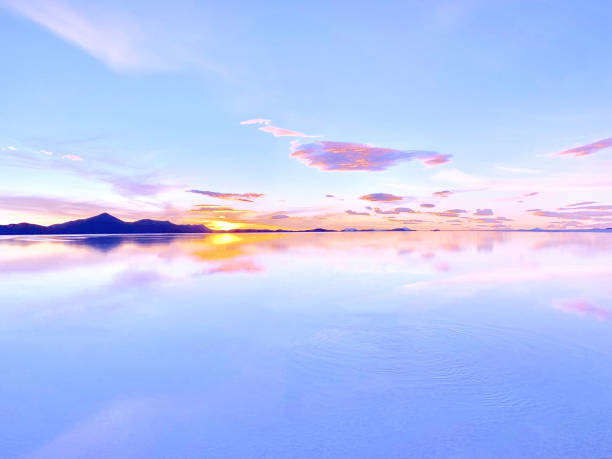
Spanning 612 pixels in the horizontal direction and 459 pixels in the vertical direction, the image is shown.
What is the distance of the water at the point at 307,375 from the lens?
4.23 metres

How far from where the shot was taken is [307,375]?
235 inches

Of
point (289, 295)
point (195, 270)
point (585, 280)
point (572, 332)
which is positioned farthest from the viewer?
point (195, 270)

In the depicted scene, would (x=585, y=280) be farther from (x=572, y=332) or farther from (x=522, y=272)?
(x=572, y=332)

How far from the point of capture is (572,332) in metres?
8.34

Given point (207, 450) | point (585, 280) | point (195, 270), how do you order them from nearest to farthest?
point (207, 450) → point (585, 280) → point (195, 270)

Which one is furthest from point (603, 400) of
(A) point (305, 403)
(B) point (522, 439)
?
(A) point (305, 403)

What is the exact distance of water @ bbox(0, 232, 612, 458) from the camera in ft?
13.9

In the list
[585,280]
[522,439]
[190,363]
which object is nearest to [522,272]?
[585,280]

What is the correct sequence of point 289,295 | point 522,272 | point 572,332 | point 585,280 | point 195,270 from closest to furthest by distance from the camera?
point 572,332 < point 289,295 < point 585,280 < point 522,272 < point 195,270

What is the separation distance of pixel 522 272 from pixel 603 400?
14.7 meters

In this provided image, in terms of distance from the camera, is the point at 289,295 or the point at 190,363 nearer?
the point at 190,363

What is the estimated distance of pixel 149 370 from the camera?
20.8ft

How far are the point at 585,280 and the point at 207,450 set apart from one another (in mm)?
18411

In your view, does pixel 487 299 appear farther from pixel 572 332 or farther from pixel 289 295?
pixel 289 295
